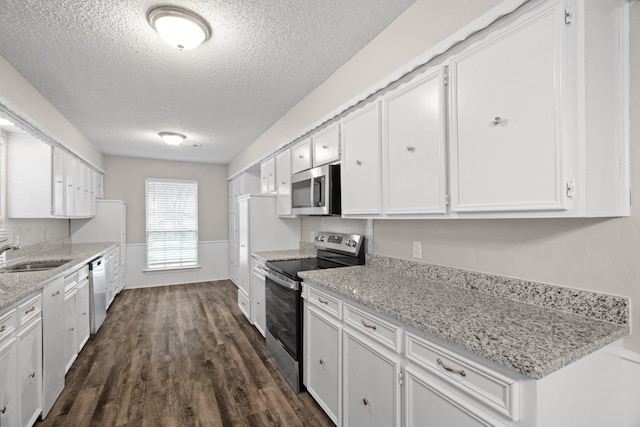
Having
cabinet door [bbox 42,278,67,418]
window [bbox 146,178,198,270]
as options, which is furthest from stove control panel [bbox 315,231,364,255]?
window [bbox 146,178,198,270]

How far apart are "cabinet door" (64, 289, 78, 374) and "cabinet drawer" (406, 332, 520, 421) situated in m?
2.83

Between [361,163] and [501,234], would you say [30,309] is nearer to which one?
[361,163]

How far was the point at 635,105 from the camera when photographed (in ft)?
3.82

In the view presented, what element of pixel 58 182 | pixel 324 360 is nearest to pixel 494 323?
pixel 324 360

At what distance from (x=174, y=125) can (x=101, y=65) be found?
5.36ft

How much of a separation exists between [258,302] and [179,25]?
109 inches

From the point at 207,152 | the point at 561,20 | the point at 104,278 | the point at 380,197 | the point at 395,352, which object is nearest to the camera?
the point at 561,20

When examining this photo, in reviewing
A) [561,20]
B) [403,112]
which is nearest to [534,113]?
[561,20]

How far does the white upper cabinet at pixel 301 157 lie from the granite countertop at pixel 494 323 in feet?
4.95

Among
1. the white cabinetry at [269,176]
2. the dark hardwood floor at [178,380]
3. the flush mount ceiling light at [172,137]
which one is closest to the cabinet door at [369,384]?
the dark hardwood floor at [178,380]

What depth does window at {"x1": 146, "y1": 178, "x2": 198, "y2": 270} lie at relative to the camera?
6.20 meters

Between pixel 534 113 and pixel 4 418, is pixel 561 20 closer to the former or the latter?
pixel 534 113

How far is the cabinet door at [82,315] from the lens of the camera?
295 centimetres

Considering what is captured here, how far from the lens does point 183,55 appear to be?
2.39 meters
